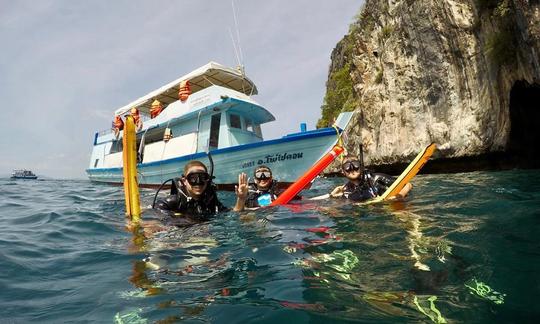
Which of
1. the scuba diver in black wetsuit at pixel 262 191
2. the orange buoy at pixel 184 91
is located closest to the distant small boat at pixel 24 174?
the orange buoy at pixel 184 91

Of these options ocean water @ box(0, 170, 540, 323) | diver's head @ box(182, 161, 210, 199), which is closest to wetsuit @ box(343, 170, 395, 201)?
ocean water @ box(0, 170, 540, 323)

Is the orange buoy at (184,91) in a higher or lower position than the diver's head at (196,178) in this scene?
higher

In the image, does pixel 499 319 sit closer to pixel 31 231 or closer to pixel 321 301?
pixel 321 301

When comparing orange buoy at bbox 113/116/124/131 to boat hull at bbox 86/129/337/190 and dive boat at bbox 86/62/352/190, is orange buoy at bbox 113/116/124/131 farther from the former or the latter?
boat hull at bbox 86/129/337/190

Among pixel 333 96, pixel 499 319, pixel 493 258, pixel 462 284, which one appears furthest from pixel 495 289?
pixel 333 96

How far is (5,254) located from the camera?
3.73 m

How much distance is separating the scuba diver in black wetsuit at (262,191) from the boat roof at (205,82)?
7112 mm

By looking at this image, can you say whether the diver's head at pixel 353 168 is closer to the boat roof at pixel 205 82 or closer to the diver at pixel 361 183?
the diver at pixel 361 183

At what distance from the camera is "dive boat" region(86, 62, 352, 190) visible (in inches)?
436

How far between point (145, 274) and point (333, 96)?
95.1 feet

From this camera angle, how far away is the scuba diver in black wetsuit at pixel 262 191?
7.07m

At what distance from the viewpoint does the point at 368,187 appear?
22.0 feet

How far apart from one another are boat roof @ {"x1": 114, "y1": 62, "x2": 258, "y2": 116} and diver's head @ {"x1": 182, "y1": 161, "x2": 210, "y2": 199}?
8.81 meters

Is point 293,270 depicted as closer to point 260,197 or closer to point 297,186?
point 297,186
